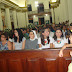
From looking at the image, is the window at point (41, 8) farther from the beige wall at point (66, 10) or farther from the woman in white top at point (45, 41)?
the woman in white top at point (45, 41)

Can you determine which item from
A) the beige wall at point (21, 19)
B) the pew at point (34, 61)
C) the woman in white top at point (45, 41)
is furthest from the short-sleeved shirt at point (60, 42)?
the beige wall at point (21, 19)

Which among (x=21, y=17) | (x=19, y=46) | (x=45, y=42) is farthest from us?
(x=21, y=17)

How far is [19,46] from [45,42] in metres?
1.05

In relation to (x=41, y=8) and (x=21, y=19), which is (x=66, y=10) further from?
(x=41, y=8)

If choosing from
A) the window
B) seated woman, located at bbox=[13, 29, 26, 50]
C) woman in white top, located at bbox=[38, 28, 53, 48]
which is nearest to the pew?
woman in white top, located at bbox=[38, 28, 53, 48]

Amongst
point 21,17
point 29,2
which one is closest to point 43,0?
point 29,2

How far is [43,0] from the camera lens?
113ft

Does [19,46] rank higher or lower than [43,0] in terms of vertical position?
lower

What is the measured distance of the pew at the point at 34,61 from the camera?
293cm

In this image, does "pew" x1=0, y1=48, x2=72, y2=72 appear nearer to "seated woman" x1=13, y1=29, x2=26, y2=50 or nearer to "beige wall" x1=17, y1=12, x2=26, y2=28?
"seated woman" x1=13, y1=29, x2=26, y2=50

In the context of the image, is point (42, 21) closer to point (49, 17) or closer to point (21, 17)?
point (49, 17)

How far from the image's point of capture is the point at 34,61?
9.86ft

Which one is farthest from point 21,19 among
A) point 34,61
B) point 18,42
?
point 34,61

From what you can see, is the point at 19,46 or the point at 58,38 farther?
the point at 19,46
